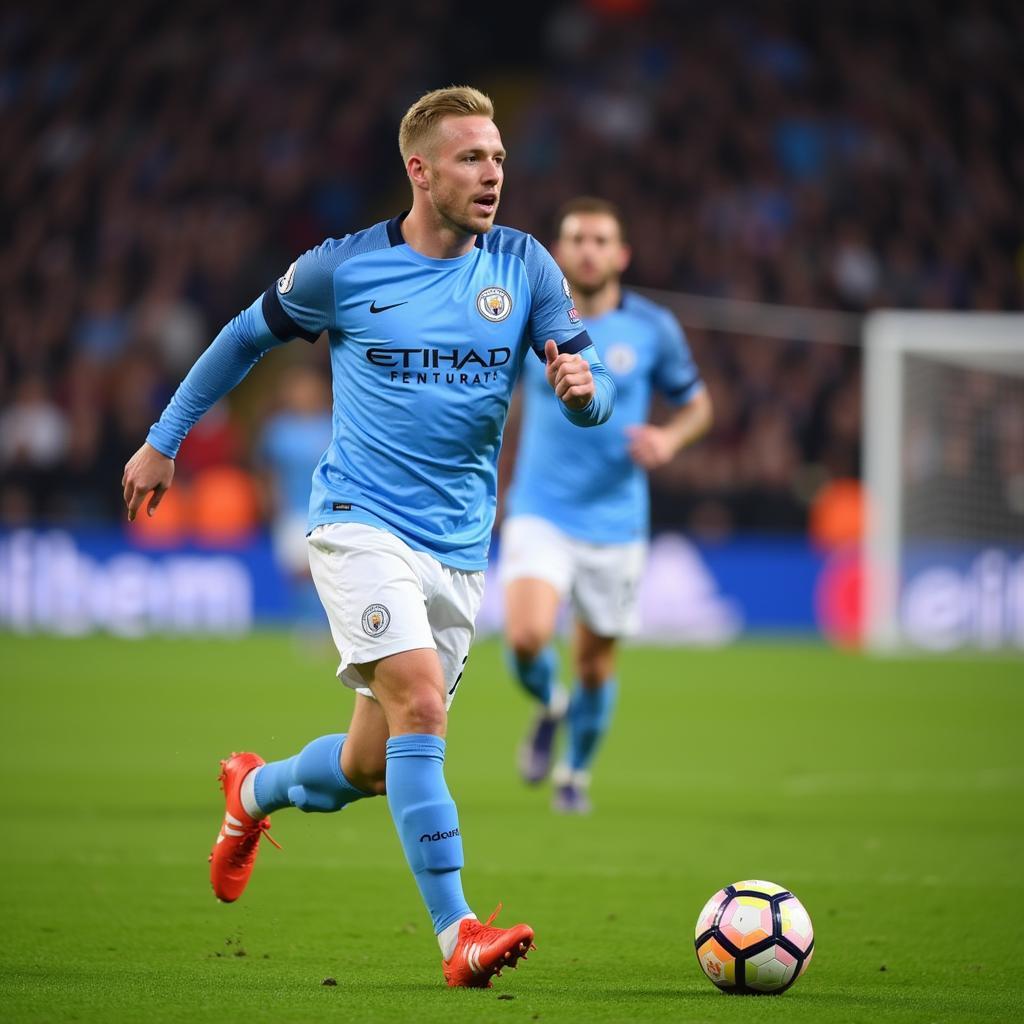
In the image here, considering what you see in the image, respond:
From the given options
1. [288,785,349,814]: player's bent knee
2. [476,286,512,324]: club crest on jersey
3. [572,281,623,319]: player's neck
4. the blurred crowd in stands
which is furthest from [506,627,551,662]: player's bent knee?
the blurred crowd in stands

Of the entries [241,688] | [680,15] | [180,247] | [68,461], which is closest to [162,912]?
[241,688]

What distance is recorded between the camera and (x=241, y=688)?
13461 millimetres

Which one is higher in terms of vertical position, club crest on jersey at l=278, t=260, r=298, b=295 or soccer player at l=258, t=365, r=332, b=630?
soccer player at l=258, t=365, r=332, b=630

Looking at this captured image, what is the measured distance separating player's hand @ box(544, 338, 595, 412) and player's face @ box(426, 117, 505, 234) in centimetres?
42

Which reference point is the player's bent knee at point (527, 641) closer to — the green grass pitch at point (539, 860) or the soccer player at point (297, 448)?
the green grass pitch at point (539, 860)

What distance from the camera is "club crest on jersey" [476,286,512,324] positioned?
5.04 m

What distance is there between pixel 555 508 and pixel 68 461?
11884 millimetres

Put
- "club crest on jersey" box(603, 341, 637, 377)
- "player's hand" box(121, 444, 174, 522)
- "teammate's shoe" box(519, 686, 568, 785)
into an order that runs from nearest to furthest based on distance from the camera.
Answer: "player's hand" box(121, 444, 174, 522) → "club crest on jersey" box(603, 341, 637, 377) → "teammate's shoe" box(519, 686, 568, 785)

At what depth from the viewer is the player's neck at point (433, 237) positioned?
5.08 meters

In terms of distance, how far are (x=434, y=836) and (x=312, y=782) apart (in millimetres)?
725

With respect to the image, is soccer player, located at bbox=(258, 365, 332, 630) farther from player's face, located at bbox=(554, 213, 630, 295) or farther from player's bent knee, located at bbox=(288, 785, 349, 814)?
player's bent knee, located at bbox=(288, 785, 349, 814)

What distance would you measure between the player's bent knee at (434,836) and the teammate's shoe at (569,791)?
12.4 ft

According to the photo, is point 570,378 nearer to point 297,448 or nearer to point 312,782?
point 312,782

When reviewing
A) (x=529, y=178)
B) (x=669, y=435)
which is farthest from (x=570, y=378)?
(x=529, y=178)
